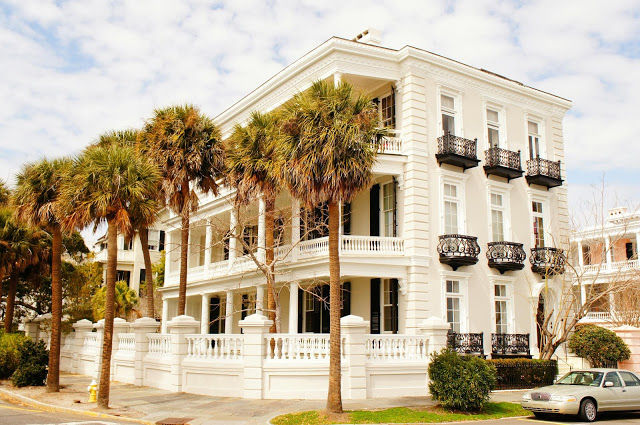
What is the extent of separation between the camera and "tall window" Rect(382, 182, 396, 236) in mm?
25953

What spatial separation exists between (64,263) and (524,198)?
2800 cm

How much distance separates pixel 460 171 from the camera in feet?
87.1

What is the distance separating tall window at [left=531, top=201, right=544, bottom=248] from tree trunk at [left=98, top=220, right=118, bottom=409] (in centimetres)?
1971

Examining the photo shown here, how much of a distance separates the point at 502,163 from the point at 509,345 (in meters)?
8.12

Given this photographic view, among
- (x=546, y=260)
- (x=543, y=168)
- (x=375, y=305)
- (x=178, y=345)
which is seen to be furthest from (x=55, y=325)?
(x=543, y=168)

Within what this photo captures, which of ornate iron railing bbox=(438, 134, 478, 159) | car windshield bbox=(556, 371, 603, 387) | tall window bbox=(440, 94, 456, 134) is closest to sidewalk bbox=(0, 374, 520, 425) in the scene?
car windshield bbox=(556, 371, 603, 387)

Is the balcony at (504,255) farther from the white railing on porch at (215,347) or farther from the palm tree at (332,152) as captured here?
the white railing on porch at (215,347)

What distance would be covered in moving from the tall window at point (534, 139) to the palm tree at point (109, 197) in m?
19.6

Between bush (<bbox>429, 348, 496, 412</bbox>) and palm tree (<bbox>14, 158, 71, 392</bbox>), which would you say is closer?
bush (<bbox>429, 348, 496, 412</bbox>)

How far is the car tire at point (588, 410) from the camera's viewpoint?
50.8 feet

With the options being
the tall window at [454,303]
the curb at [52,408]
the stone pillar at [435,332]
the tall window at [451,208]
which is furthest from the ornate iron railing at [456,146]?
the curb at [52,408]

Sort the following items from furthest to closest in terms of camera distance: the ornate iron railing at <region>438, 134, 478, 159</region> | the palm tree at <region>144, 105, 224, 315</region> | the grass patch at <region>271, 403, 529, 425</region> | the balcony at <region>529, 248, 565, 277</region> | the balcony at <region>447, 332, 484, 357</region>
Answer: the balcony at <region>529, 248, 565, 277</region>, the ornate iron railing at <region>438, 134, 478, 159</region>, the balcony at <region>447, 332, 484, 357</region>, the palm tree at <region>144, 105, 224, 315</region>, the grass patch at <region>271, 403, 529, 425</region>

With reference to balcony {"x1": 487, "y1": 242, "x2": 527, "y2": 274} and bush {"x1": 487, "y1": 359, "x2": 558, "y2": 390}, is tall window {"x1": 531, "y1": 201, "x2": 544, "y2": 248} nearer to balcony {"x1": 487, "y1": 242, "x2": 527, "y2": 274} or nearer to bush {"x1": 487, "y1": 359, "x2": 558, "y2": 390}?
balcony {"x1": 487, "y1": 242, "x2": 527, "y2": 274}

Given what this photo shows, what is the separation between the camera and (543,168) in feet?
95.9
